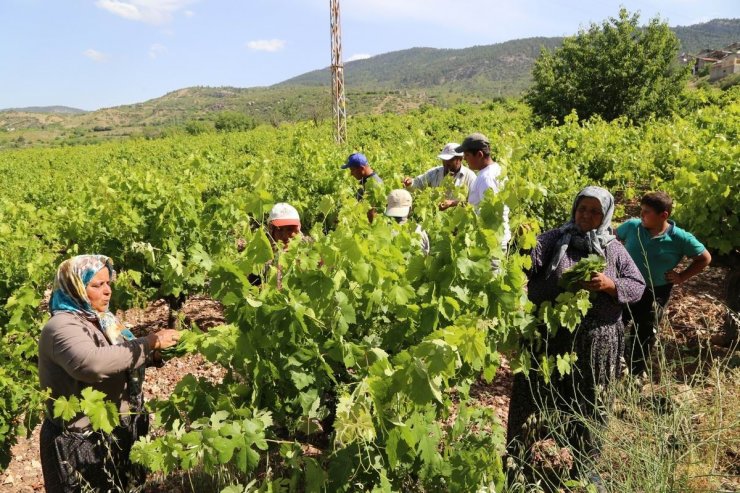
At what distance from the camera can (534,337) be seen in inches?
99.8

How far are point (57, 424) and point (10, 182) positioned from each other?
22.3 metres

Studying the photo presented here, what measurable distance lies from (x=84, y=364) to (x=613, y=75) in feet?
88.9

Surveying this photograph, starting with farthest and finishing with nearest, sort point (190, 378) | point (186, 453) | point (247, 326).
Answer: point (190, 378) → point (247, 326) → point (186, 453)

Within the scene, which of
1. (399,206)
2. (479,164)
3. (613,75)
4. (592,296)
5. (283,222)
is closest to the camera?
(592,296)

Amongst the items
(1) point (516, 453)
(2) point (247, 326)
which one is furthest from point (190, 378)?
(1) point (516, 453)

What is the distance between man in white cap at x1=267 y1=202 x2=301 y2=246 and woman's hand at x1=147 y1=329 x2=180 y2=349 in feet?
2.59

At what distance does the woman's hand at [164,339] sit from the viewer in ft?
7.29

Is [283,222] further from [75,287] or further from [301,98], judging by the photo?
[301,98]

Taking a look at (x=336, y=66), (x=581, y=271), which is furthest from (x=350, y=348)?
(x=336, y=66)

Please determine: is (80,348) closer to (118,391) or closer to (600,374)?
(118,391)

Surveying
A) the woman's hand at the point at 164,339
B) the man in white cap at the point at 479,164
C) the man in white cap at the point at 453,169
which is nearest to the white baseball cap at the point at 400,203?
the man in white cap at the point at 479,164

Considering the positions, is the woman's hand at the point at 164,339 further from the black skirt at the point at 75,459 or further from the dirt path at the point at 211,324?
the dirt path at the point at 211,324

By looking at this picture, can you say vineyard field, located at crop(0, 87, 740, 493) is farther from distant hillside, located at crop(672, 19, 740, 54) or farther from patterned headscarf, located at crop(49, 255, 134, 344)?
distant hillside, located at crop(672, 19, 740, 54)

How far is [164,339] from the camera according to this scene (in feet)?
7.34
